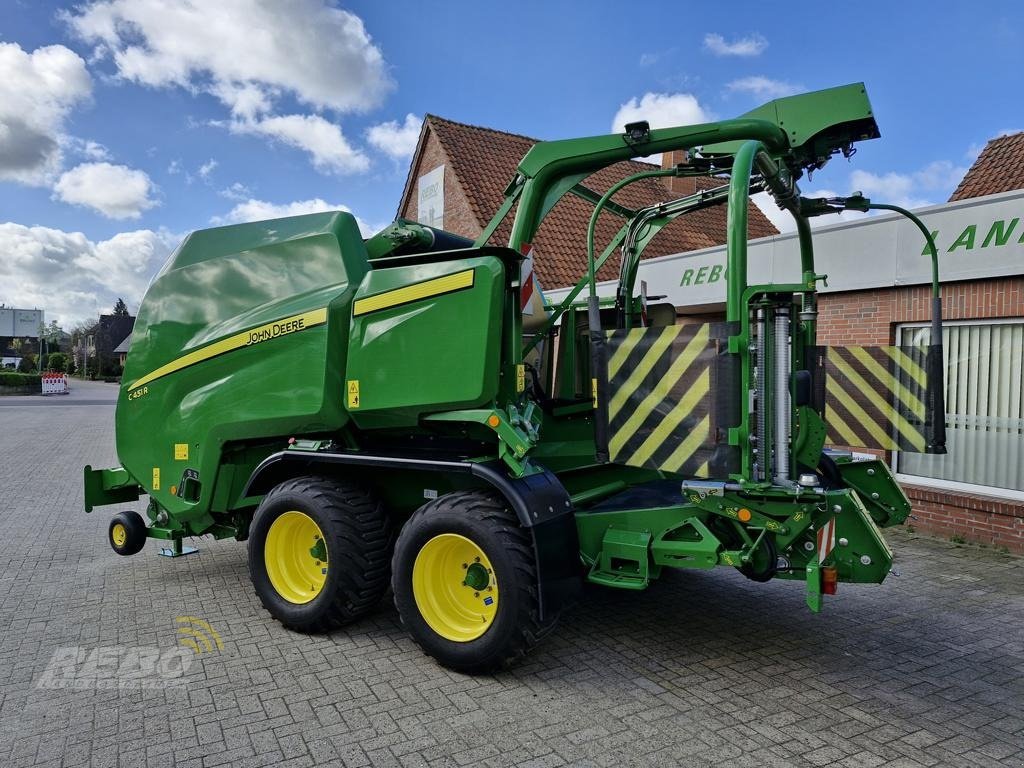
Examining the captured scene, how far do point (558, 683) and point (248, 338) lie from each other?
9.49 ft

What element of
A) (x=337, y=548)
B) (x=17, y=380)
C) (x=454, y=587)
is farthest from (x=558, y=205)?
(x=17, y=380)

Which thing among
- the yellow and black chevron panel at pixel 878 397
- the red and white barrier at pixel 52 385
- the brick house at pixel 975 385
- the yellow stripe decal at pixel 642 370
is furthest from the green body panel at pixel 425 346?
the red and white barrier at pixel 52 385

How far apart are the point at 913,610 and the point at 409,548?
137 inches

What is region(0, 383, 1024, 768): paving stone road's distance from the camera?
3.23m

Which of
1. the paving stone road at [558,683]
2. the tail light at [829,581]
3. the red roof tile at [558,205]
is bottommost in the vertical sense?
the paving stone road at [558,683]

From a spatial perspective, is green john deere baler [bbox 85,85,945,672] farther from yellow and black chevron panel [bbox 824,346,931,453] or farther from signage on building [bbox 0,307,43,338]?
signage on building [bbox 0,307,43,338]

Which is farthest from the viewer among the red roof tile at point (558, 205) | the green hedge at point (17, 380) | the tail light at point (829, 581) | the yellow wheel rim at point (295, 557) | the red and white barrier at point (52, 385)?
the green hedge at point (17, 380)

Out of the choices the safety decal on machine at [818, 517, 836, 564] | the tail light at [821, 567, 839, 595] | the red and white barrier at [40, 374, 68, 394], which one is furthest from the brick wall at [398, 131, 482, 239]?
the red and white barrier at [40, 374, 68, 394]

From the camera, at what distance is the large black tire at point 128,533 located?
5.76 metres

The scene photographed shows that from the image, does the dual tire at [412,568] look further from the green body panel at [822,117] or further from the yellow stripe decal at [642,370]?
the green body panel at [822,117]

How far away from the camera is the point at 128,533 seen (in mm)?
5758

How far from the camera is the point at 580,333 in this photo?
18.4 feet

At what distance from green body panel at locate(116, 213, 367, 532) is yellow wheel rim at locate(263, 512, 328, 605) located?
1.94 feet

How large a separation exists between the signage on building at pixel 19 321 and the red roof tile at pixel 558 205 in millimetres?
107528
